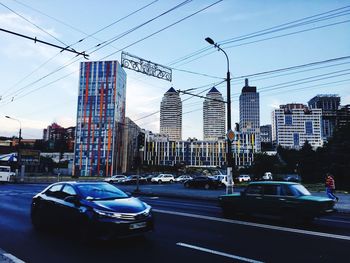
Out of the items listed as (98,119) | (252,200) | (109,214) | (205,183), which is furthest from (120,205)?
(98,119)

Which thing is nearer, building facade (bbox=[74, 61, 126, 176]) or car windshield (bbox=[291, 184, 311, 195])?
car windshield (bbox=[291, 184, 311, 195])

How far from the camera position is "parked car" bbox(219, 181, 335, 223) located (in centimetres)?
1015

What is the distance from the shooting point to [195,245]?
7.07m

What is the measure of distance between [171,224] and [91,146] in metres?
120

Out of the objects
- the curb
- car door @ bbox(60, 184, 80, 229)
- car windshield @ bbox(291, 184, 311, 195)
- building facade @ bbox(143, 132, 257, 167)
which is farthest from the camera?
building facade @ bbox(143, 132, 257, 167)

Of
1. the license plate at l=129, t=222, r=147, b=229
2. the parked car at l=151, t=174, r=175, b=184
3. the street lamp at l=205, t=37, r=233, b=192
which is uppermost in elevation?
the street lamp at l=205, t=37, r=233, b=192

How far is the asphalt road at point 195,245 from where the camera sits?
6.15 meters

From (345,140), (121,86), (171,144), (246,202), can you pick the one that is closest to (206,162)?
(171,144)

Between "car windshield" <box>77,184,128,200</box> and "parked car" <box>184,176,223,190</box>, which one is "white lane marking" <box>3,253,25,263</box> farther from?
"parked car" <box>184,176,223,190</box>

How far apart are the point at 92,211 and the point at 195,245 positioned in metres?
2.41

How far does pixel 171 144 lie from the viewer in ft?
601

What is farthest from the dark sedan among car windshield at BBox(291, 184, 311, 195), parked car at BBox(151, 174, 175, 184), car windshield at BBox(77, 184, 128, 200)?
parked car at BBox(151, 174, 175, 184)

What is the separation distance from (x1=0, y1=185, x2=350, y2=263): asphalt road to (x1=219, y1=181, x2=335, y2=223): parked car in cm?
57

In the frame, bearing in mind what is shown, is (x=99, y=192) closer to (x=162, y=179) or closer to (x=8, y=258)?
(x=8, y=258)
